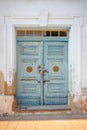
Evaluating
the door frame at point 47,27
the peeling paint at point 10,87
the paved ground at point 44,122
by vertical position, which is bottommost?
the paved ground at point 44,122

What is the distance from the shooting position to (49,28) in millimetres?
6938

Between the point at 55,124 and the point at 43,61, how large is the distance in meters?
2.14

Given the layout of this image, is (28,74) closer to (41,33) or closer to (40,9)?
(41,33)

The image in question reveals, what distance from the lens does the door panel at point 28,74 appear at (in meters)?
7.15

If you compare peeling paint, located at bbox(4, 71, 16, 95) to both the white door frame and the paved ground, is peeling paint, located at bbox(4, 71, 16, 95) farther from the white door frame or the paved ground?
the paved ground

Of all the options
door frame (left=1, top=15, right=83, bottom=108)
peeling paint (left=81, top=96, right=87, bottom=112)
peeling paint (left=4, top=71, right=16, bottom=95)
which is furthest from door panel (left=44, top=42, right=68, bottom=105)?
peeling paint (left=4, top=71, right=16, bottom=95)

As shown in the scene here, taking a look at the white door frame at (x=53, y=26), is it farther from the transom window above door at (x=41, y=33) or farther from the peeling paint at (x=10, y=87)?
the transom window above door at (x=41, y=33)

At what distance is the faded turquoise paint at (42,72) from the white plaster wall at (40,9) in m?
0.62

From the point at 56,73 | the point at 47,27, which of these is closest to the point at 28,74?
the point at 56,73

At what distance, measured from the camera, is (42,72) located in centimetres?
721

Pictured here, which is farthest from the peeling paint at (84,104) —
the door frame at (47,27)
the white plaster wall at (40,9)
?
the white plaster wall at (40,9)

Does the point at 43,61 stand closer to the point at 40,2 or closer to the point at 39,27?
the point at 39,27

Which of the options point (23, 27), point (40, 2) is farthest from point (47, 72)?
point (40, 2)

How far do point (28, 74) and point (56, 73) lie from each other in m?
0.86
